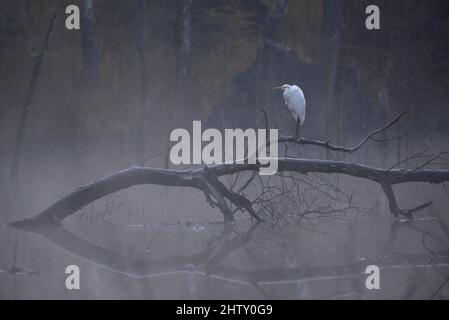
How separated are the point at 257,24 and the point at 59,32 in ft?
11.1

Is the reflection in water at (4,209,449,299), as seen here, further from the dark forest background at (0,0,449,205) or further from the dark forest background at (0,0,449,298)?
the dark forest background at (0,0,449,205)

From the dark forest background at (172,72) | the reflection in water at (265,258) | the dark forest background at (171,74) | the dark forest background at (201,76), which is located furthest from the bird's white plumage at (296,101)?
the dark forest background at (172,72)

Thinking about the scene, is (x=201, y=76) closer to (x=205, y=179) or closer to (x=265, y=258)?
(x=205, y=179)

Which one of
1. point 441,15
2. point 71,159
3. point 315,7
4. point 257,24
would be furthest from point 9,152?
point 441,15

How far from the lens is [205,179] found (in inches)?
272

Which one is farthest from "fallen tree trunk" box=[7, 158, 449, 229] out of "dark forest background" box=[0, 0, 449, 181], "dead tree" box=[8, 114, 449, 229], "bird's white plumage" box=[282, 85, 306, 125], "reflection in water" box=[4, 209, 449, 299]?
"dark forest background" box=[0, 0, 449, 181]

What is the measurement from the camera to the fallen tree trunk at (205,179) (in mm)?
6895

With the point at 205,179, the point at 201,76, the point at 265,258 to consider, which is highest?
the point at 201,76

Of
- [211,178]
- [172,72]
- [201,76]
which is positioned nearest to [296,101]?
[211,178]

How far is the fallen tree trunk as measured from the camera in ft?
22.6

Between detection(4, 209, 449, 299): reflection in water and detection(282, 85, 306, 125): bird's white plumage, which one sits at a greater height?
detection(282, 85, 306, 125): bird's white plumage

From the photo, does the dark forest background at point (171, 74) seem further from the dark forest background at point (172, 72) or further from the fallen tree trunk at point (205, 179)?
the fallen tree trunk at point (205, 179)
